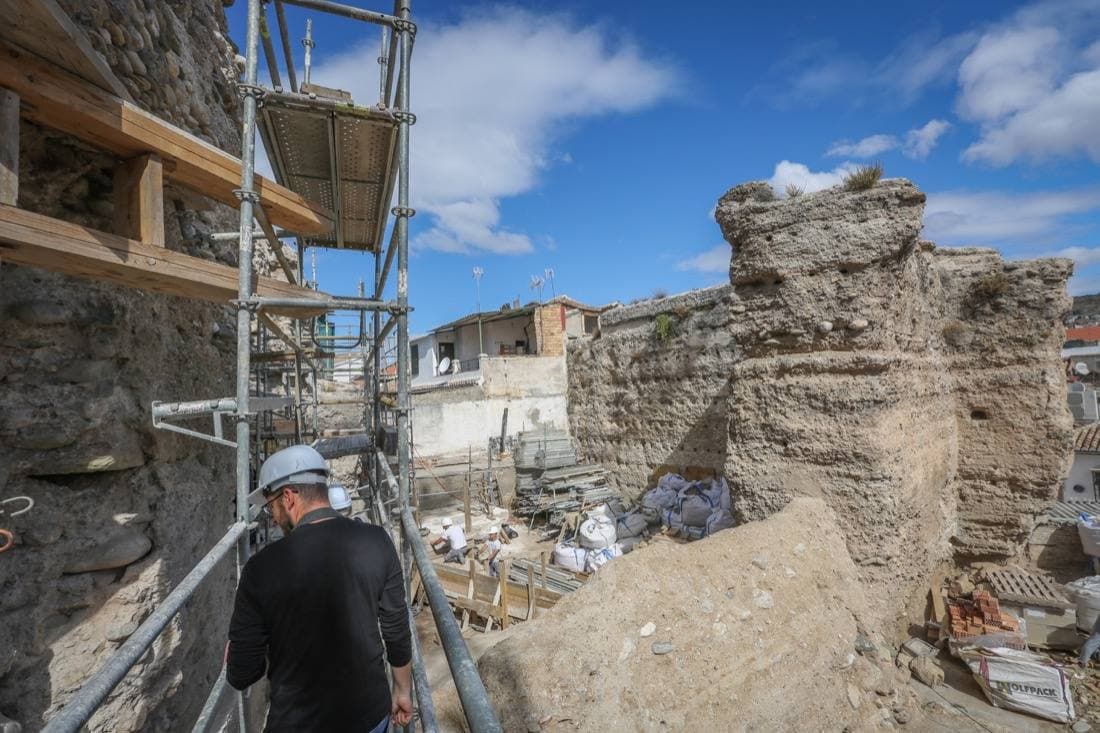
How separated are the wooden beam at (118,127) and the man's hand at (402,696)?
2.47m

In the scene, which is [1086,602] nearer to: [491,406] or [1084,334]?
[491,406]

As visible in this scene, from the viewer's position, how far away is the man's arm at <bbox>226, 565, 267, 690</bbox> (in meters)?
1.72

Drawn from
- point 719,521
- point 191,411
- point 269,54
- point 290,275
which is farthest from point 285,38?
point 719,521

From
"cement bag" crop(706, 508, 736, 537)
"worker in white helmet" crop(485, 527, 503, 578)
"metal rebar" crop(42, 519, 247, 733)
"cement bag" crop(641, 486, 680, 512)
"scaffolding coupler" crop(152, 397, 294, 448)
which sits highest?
"scaffolding coupler" crop(152, 397, 294, 448)

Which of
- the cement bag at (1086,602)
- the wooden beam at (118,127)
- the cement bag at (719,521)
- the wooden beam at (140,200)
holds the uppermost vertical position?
the wooden beam at (118,127)

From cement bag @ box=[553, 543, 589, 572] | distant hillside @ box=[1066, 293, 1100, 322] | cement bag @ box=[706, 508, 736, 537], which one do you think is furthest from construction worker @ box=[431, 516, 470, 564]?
distant hillside @ box=[1066, 293, 1100, 322]

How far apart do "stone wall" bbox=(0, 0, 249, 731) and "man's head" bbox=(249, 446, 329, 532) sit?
3.77 feet

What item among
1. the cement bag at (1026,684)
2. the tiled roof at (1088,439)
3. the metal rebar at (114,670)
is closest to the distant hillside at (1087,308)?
the tiled roof at (1088,439)

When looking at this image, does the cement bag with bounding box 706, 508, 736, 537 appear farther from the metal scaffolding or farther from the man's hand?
the man's hand

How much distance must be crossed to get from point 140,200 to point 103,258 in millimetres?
467

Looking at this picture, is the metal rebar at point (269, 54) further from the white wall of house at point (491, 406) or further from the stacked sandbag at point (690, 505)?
the white wall of house at point (491, 406)

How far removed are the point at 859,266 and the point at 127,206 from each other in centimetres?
528

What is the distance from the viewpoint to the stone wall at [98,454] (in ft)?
7.20

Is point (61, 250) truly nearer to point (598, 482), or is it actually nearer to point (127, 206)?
point (127, 206)
